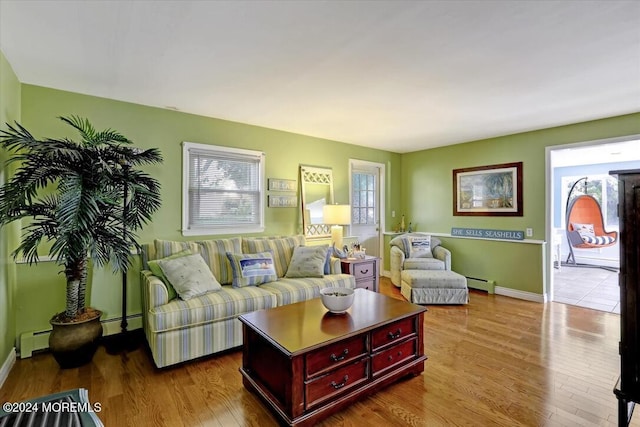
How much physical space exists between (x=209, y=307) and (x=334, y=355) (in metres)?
1.28

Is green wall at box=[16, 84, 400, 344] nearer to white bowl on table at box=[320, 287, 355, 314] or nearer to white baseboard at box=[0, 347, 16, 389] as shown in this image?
white baseboard at box=[0, 347, 16, 389]

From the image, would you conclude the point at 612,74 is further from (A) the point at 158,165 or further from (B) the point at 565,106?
(A) the point at 158,165

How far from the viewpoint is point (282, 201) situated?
14.0 ft

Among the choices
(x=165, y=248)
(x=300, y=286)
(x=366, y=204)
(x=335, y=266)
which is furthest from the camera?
(x=366, y=204)

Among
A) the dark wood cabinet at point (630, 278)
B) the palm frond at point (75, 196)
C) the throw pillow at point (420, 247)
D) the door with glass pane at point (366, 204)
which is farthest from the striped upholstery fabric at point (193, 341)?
the throw pillow at point (420, 247)

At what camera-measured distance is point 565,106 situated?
332 centimetres

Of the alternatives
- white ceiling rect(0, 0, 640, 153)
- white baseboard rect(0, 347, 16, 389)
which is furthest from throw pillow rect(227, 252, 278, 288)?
white baseboard rect(0, 347, 16, 389)

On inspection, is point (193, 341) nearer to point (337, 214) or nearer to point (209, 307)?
point (209, 307)

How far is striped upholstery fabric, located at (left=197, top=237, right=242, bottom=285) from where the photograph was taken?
327 centimetres

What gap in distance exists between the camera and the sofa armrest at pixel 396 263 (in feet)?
15.6

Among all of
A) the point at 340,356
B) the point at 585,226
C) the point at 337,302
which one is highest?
the point at 585,226

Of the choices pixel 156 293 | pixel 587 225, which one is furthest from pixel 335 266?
pixel 587 225

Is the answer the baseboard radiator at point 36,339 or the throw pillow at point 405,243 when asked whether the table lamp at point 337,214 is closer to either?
the throw pillow at point 405,243

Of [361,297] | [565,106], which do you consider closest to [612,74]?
[565,106]
